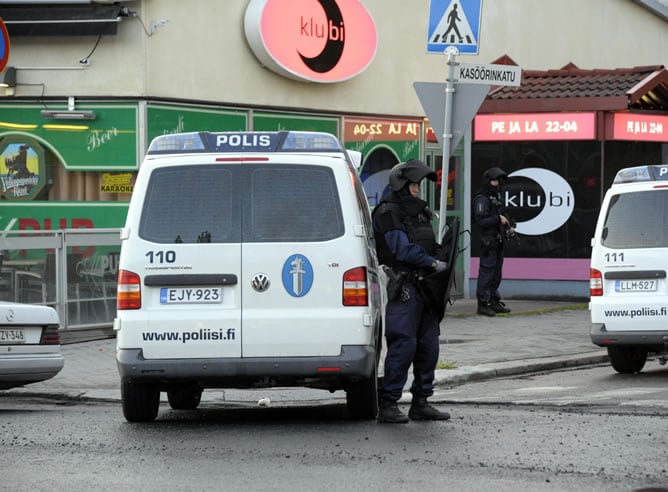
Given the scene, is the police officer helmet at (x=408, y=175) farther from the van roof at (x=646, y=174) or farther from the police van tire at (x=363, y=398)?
the van roof at (x=646, y=174)

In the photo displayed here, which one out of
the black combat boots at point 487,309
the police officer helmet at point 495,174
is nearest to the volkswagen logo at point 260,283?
the police officer helmet at point 495,174

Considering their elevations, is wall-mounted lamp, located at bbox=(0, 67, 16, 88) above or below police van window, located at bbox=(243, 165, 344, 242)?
above

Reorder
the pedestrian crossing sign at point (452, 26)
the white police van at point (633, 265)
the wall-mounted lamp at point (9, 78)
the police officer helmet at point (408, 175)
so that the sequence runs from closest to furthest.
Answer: the police officer helmet at point (408, 175) < the white police van at point (633, 265) < the pedestrian crossing sign at point (452, 26) < the wall-mounted lamp at point (9, 78)

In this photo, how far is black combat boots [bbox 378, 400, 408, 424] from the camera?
10086 mm

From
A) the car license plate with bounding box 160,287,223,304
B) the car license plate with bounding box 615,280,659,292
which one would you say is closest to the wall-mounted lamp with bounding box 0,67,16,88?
the car license plate with bounding box 615,280,659,292

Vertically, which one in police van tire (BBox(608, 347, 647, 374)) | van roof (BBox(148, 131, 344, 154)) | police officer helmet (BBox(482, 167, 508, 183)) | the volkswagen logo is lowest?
police van tire (BBox(608, 347, 647, 374))

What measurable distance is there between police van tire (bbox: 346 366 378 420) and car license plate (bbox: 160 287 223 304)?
118cm

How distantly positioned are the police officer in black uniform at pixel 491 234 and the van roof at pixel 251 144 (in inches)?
371

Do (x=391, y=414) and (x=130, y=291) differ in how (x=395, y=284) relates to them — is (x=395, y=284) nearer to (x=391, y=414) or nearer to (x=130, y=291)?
(x=391, y=414)

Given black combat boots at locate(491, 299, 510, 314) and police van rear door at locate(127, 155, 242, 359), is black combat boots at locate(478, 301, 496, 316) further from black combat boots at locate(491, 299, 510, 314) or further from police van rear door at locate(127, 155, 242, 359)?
police van rear door at locate(127, 155, 242, 359)

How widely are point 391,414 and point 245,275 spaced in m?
1.42

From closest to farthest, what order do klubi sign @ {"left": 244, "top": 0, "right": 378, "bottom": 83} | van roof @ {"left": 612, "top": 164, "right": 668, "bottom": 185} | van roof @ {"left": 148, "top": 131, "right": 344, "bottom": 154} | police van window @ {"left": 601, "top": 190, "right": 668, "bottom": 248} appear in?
van roof @ {"left": 148, "top": 131, "right": 344, "bottom": 154} < police van window @ {"left": 601, "top": 190, "right": 668, "bottom": 248} < van roof @ {"left": 612, "top": 164, "right": 668, "bottom": 185} < klubi sign @ {"left": 244, "top": 0, "right": 378, "bottom": 83}

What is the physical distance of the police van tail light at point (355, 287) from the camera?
9.70 meters

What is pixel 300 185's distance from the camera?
32.3 feet
